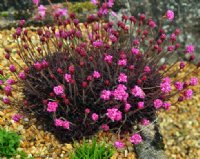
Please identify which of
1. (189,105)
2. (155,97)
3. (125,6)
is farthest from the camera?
(125,6)

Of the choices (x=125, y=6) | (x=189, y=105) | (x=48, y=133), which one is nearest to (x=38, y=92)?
(x=48, y=133)

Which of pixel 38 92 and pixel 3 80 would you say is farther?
pixel 3 80

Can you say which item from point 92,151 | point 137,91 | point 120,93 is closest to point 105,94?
point 120,93

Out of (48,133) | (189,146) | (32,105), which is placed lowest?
(189,146)

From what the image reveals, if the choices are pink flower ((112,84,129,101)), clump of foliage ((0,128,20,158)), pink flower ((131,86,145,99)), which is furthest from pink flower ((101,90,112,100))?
clump of foliage ((0,128,20,158))

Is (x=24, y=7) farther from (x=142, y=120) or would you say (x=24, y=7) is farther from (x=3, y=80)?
(x=142, y=120)

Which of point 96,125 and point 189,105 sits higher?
point 96,125

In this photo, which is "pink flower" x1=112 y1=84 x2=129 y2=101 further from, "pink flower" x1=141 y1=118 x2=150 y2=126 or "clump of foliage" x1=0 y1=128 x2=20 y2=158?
"clump of foliage" x1=0 y1=128 x2=20 y2=158
